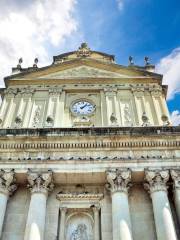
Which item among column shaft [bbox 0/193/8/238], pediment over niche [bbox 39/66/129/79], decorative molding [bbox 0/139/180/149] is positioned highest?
pediment over niche [bbox 39/66/129/79]

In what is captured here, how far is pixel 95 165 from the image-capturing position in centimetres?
1452

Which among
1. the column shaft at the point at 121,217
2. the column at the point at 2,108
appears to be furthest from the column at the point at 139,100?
the column at the point at 2,108

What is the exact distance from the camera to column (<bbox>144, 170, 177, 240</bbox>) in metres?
12.3

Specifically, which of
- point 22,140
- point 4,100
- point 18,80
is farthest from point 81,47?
point 22,140

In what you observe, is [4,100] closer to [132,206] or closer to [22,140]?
[22,140]

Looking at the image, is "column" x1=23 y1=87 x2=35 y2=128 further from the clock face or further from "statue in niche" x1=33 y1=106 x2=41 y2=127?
the clock face

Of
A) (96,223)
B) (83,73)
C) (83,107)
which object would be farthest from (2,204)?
(83,73)

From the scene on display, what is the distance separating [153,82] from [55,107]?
256 inches

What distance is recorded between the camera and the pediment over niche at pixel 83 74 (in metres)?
21.0

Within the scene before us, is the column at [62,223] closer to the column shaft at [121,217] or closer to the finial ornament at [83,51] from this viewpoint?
the column shaft at [121,217]

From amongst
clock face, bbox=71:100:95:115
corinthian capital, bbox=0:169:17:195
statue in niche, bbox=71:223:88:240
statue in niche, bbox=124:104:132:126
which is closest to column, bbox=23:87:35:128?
clock face, bbox=71:100:95:115

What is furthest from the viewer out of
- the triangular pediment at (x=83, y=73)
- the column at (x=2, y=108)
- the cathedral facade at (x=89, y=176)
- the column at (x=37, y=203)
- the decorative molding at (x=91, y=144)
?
the triangular pediment at (x=83, y=73)

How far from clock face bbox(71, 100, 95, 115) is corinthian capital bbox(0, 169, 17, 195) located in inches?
237

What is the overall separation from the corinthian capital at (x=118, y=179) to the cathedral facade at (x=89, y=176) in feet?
0.14
